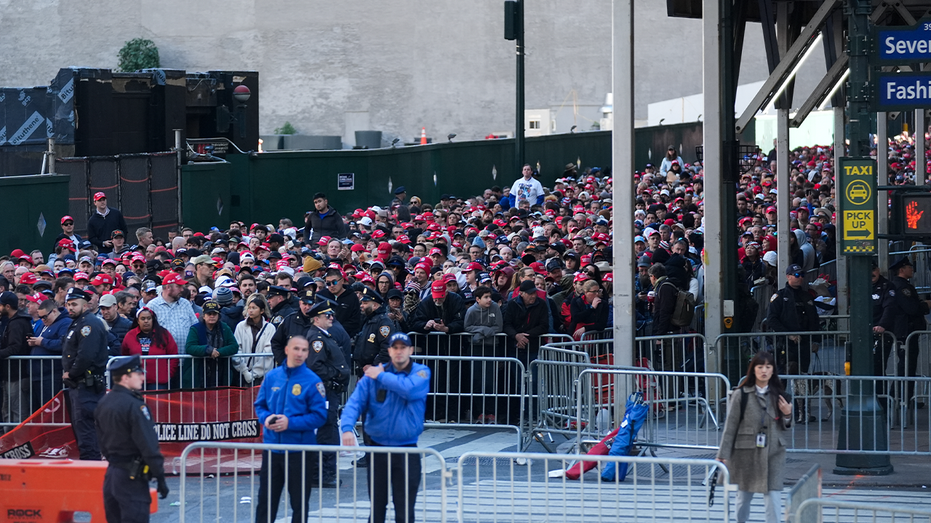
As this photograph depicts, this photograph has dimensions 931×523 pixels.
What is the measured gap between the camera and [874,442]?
418 inches

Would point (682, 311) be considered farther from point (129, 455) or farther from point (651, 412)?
point (129, 455)

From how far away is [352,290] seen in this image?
41.9ft

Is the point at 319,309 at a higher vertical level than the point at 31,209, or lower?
lower

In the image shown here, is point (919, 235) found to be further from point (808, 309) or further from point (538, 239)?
point (538, 239)

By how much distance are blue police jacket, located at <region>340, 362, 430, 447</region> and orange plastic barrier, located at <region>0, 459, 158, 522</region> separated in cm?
164

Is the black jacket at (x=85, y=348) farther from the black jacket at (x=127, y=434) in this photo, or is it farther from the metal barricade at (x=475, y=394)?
the metal barricade at (x=475, y=394)

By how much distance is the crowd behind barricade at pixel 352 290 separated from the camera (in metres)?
11.9

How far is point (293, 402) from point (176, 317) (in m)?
4.01

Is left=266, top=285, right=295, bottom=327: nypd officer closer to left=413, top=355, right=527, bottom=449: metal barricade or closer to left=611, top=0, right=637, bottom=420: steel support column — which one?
left=413, top=355, right=527, bottom=449: metal barricade

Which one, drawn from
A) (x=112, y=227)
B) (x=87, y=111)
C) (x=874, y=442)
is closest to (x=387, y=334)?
(x=874, y=442)

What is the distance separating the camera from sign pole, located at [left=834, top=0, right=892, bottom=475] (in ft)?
34.3

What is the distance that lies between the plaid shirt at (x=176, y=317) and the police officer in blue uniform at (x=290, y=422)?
3.71m

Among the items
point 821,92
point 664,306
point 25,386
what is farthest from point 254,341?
point 821,92

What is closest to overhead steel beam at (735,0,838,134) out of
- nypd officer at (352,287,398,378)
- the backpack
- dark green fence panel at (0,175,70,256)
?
the backpack
